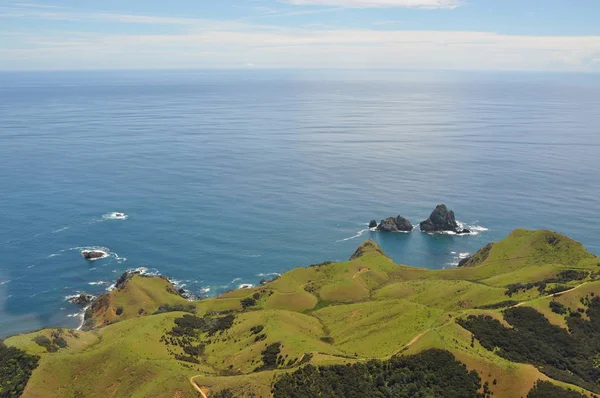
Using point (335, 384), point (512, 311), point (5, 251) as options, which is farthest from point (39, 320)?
point (512, 311)

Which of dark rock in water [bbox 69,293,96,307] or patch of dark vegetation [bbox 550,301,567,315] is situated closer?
patch of dark vegetation [bbox 550,301,567,315]

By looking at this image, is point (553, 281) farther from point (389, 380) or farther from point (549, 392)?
point (389, 380)

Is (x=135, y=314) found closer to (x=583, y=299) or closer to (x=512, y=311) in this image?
(x=512, y=311)

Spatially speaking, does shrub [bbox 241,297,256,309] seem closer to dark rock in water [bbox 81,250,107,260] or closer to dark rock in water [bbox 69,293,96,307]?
dark rock in water [bbox 69,293,96,307]

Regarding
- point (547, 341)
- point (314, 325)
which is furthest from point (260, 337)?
point (547, 341)

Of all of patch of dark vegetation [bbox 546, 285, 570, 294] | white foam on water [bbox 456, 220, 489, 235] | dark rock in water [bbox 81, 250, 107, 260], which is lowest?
dark rock in water [bbox 81, 250, 107, 260]

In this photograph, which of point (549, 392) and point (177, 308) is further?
point (177, 308)

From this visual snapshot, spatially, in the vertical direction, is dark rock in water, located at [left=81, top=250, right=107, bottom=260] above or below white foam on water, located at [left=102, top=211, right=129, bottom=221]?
below

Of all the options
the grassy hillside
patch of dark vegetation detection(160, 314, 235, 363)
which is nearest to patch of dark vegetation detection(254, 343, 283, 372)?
the grassy hillside
